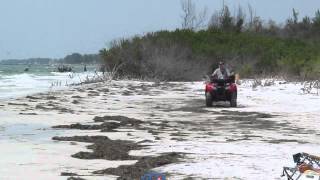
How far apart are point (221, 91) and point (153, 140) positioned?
9523 mm

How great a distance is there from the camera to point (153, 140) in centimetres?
1152

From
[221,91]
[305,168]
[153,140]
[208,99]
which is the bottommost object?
[153,140]

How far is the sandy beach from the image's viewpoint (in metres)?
8.29

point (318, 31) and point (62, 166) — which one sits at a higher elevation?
point (318, 31)

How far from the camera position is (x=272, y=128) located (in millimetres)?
13875

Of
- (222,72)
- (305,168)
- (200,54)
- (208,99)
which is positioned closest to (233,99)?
(208,99)

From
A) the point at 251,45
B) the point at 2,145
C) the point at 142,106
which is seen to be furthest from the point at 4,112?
the point at 251,45

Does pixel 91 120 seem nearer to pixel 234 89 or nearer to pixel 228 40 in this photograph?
pixel 234 89

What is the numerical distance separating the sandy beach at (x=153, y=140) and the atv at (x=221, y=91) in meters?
0.52

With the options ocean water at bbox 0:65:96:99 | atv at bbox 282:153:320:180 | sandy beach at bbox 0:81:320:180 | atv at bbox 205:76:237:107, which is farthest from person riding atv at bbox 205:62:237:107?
atv at bbox 282:153:320:180

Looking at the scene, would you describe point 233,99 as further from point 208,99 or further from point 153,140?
point 153,140

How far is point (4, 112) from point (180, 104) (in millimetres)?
7048

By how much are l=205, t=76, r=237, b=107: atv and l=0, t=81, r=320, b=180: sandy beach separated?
1.71 ft

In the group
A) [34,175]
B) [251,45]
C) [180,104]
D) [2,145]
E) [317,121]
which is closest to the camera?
[34,175]
